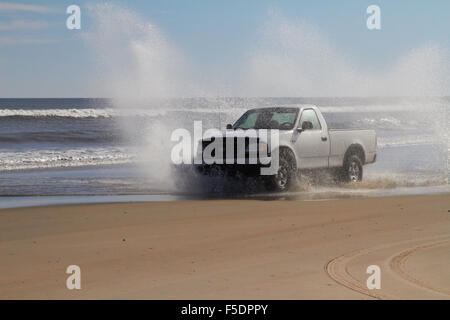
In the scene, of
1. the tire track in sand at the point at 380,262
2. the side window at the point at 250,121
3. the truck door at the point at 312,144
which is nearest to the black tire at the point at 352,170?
the truck door at the point at 312,144

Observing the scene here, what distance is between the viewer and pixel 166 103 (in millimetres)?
68125

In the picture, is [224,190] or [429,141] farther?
[429,141]

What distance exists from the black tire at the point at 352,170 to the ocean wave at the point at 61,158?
9447 mm

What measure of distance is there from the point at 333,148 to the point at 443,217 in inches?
222

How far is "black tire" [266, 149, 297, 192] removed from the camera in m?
15.1

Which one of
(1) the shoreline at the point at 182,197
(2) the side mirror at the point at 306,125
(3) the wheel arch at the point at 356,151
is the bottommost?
(1) the shoreline at the point at 182,197

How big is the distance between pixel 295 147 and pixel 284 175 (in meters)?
0.65

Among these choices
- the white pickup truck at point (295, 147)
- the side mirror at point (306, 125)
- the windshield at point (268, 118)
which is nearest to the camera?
the white pickup truck at point (295, 147)

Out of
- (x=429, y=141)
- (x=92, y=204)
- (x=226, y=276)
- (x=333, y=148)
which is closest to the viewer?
(x=226, y=276)

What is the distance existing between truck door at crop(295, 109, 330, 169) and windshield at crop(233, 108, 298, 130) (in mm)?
271

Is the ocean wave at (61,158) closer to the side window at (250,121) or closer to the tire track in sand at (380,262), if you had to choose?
the side window at (250,121)

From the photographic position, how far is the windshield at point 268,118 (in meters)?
16.0

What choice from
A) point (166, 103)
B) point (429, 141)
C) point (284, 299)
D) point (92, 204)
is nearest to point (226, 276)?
point (284, 299)

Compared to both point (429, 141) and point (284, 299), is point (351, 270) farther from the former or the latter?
point (429, 141)
